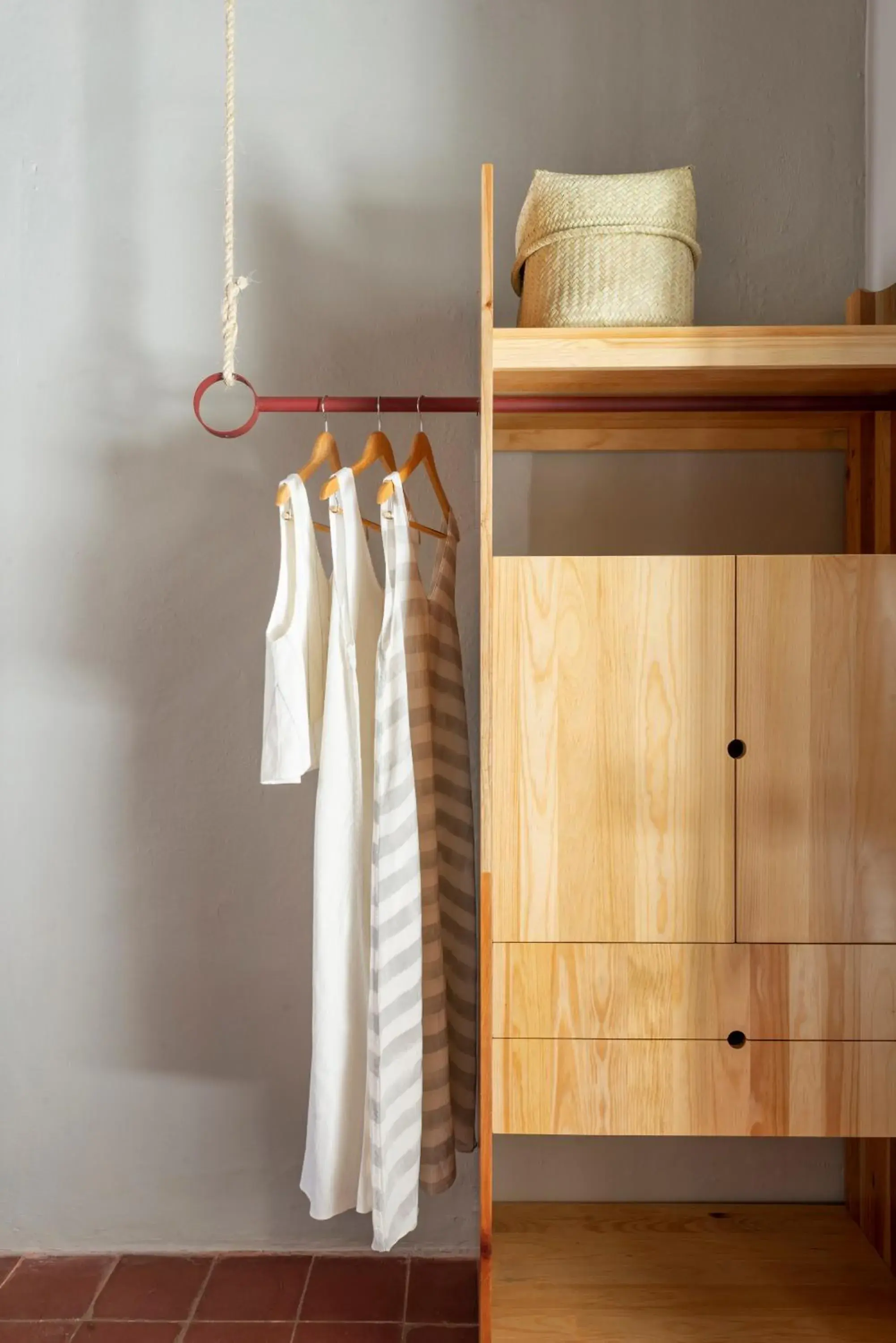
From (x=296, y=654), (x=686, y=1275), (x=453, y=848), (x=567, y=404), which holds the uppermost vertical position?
(x=567, y=404)

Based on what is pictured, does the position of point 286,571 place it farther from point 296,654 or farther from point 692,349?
point 692,349

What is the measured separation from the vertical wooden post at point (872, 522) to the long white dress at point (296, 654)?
98cm

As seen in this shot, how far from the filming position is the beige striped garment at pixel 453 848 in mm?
1623

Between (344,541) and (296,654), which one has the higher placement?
(344,541)

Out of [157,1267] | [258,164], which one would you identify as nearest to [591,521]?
[258,164]

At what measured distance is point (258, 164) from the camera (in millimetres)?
1846

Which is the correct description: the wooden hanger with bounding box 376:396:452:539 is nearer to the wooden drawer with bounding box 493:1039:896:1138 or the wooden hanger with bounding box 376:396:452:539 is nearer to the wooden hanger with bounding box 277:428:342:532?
the wooden hanger with bounding box 277:428:342:532

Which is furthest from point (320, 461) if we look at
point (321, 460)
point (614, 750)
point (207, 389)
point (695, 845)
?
point (695, 845)

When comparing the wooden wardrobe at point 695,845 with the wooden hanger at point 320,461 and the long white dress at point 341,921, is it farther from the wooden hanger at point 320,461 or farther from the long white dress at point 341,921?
the wooden hanger at point 320,461

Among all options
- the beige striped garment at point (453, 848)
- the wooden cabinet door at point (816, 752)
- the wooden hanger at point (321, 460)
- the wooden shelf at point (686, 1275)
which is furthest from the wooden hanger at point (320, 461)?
the wooden shelf at point (686, 1275)

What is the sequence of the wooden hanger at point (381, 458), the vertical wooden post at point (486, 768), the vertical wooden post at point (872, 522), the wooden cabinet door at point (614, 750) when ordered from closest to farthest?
the vertical wooden post at point (486, 768), the wooden cabinet door at point (614, 750), the wooden hanger at point (381, 458), the vertical wooden post at point (872, 522)

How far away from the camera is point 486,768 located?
135cm

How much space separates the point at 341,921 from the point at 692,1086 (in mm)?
579

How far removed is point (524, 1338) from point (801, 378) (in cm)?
155
